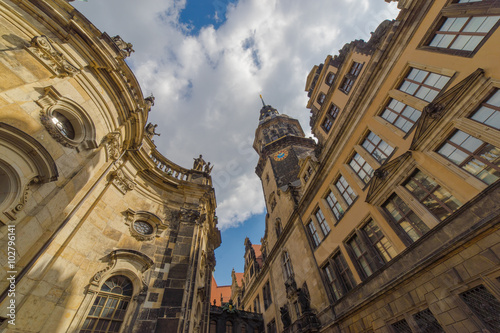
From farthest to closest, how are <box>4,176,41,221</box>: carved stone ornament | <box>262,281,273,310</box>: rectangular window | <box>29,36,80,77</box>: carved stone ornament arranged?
<box>262,281,273,310</box>: rectangular window
<box>29,36,80,77</box>: carved stone ornament
<box>4,176,41,221</box>: carved stone ornament

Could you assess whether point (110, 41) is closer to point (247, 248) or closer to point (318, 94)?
point (318, 94)

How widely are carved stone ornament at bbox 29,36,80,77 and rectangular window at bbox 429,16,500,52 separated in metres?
14.5

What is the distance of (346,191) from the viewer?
1145cm

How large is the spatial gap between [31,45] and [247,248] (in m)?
32.8

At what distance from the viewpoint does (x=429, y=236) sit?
6.50 metres

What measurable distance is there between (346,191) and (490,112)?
21.6 feet

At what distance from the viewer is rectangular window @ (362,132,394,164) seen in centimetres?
917

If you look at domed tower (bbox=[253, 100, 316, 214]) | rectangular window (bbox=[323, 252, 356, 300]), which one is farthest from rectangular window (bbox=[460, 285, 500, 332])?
domed tower (bbox=[253, 100, 316, 214])

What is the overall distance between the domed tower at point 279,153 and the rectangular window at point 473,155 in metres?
13.1

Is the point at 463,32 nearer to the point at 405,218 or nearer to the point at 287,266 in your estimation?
the point at 405,218

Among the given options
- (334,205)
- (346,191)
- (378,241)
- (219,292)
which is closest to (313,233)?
(334,205)

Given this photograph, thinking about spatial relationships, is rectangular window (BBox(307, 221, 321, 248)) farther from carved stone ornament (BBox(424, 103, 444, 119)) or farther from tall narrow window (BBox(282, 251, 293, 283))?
carved stone ornament (BBox(424, 103, 444, 119))

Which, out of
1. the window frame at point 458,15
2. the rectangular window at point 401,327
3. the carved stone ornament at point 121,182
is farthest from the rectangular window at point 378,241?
the carved stone ornament at point 121,182

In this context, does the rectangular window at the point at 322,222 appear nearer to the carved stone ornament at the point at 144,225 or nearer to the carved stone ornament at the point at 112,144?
the carved stone ornament at the point at 144,225
